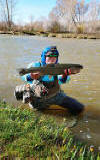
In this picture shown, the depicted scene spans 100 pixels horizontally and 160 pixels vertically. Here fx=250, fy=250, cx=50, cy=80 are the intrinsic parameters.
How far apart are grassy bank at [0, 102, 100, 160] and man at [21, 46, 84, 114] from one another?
3.85ft

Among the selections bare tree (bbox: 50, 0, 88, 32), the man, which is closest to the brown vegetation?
bare tree (bbox: 50, 0, 88, 32)

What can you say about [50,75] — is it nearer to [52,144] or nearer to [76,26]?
[52,144]

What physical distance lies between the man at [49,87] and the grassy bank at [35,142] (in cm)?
117

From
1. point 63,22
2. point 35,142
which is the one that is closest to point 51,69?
point 35,142

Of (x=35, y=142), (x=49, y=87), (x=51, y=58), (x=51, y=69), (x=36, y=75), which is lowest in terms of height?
(x=35, y=142)

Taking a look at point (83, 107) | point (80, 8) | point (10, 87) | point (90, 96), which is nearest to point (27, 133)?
point (83, 107)

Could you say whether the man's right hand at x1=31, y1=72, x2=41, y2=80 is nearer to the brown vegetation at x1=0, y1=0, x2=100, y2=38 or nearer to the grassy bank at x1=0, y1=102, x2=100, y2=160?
the grassy bank at x1=0, y1=102, x2=100, y2=160

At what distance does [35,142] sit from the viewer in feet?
10.3

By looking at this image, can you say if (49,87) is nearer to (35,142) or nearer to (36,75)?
(36,75)

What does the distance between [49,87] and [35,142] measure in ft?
6.79

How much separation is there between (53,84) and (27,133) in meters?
1.87

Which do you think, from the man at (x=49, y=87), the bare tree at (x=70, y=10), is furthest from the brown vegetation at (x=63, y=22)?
the man at (x=49, y=87)

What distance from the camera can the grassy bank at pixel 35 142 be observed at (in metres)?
2.86

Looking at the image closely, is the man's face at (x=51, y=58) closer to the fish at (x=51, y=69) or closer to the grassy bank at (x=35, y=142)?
the fish at (x=51, y=69)
